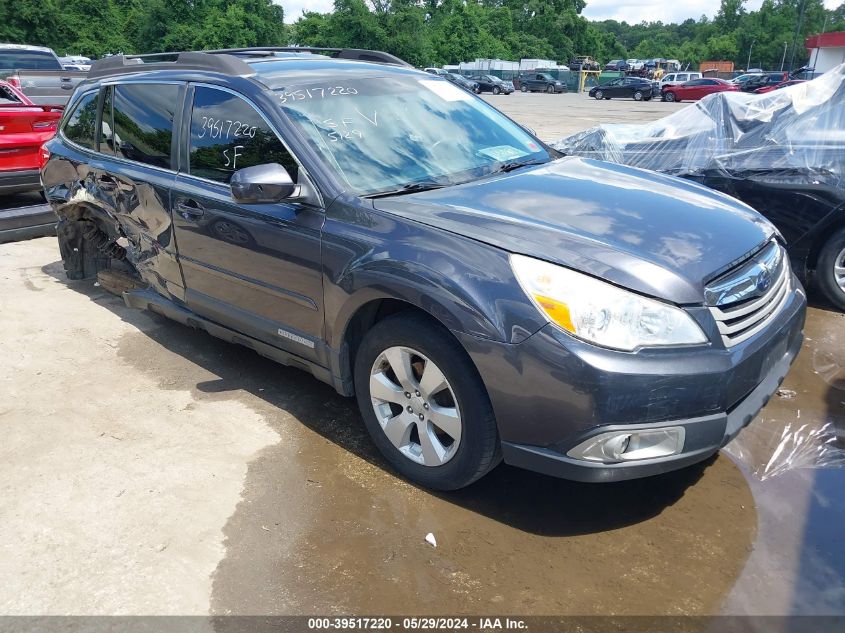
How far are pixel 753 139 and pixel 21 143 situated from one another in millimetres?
7531

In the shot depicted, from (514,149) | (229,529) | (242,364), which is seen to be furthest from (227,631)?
(514,149)

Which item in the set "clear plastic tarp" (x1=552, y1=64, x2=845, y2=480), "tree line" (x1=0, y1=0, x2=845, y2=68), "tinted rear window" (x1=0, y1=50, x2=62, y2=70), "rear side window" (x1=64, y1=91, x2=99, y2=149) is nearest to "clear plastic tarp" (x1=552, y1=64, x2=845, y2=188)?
"clear plastic tarp" (x1=552, y1=64, x2=845, y2=480)

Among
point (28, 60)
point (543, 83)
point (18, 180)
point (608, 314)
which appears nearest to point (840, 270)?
point (608, 314)

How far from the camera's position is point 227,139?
3658mm

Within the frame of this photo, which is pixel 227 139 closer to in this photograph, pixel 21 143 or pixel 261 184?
pixel 261 184

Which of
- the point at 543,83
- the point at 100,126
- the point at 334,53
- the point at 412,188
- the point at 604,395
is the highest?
the point at 334,53

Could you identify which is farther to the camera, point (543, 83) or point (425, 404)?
point (543, 83)

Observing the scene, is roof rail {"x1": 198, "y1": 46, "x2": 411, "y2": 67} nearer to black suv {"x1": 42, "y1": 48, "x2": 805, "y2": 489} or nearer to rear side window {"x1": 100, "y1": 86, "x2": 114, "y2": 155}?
black suv {"x1": 42, "y1": 48, "x2": 805, "y2": 489}

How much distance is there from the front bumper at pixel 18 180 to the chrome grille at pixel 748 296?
7.48 meters

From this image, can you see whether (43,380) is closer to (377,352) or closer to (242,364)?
(242,364)

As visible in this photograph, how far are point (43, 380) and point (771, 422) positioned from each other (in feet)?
13.8

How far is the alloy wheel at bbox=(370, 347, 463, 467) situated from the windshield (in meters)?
0.83

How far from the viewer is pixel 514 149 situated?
12.9 ft

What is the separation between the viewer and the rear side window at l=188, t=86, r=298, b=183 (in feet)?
11.2
